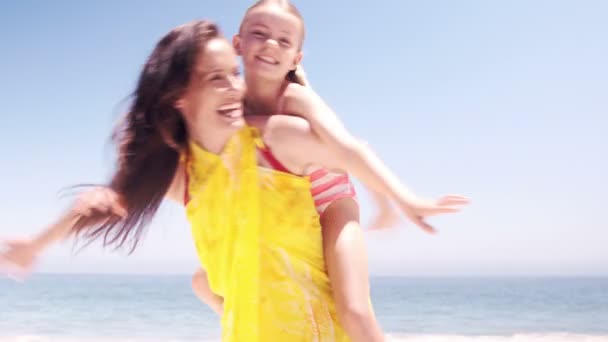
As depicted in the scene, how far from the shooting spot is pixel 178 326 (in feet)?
48.2

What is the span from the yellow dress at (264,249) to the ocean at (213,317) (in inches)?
392

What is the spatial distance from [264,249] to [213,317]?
13867 mm

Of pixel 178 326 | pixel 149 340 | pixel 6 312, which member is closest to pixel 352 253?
pixel 149 340

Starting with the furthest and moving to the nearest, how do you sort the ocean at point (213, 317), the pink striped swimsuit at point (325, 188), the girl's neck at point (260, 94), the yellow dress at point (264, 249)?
the ocean at point (213, 317) < the girl's neck at point (260, 94) < the pink striped swimsuit at point (325, 188) < the yellow dress at point (264, 249)

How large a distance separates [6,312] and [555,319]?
13851mm

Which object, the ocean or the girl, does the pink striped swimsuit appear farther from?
the ocean

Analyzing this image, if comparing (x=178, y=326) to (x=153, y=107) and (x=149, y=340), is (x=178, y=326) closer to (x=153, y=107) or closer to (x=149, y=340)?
(x=149, y=340)

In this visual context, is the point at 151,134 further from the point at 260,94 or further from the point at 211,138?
the point at 260,94

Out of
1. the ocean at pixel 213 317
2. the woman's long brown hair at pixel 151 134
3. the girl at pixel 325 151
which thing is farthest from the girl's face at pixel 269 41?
the ocean at pixel 213 317

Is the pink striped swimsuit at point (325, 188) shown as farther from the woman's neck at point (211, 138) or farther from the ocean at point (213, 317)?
the ocean at point (213, 317)

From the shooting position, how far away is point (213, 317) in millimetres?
15602

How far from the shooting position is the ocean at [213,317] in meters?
13.1

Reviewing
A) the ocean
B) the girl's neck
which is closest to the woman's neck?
the girl's neck

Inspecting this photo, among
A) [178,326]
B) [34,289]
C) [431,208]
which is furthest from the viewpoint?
[34,289]
